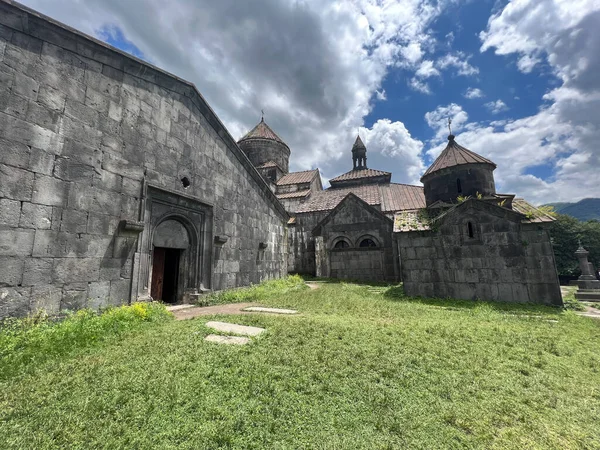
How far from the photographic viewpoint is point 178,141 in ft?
28.4

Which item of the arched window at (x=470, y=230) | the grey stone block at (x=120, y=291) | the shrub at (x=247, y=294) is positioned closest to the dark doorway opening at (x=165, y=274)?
the shrub at (x=247, y=294)

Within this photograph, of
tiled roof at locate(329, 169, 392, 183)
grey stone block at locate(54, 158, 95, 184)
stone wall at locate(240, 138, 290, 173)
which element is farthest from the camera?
stone wall at locate(240, 138, 290, 173)

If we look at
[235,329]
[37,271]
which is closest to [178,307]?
[37,271]

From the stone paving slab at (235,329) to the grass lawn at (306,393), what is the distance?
0.90 ft

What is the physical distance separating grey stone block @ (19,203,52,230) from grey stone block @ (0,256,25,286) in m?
0.65

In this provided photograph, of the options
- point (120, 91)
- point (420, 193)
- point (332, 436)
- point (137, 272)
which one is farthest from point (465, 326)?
point (420, 193)

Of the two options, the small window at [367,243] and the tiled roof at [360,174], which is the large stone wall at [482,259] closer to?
the small window at [367,243]

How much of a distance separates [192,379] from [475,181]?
650 inches

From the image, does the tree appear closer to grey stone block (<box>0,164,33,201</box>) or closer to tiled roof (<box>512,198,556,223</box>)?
tiled roof (<box>512,198,556,223</box>)

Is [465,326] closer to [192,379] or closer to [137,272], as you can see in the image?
[192,379]

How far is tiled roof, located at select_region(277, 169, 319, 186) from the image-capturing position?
29156 millimetres

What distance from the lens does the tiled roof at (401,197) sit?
2231 centimetres

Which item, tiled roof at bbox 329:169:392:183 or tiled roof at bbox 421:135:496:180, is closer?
tiled roof at bbox 421:135:496:180

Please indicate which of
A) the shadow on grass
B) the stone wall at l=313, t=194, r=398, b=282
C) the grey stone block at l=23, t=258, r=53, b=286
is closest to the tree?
the stone wall at l=313, t=194, r=398, b=282
